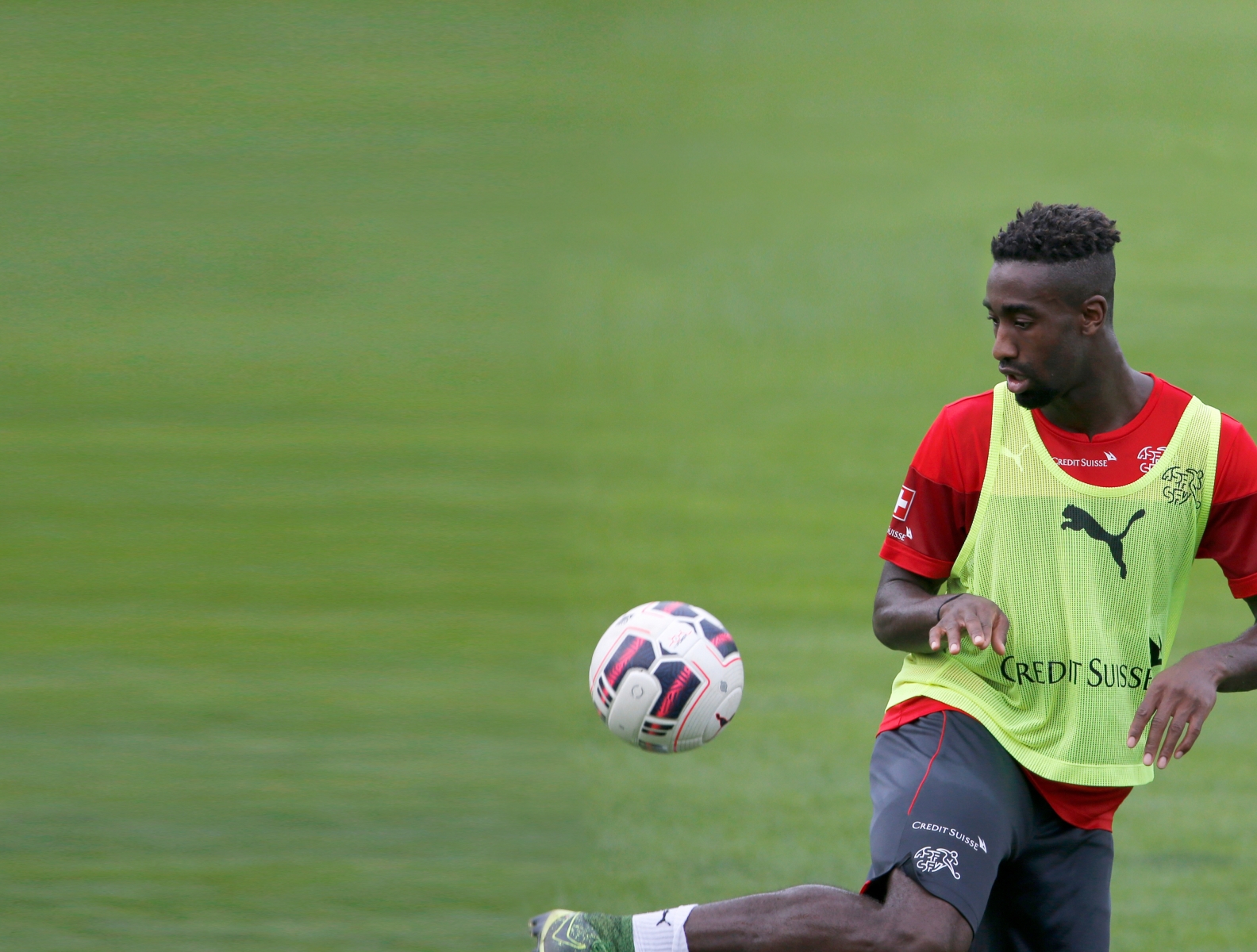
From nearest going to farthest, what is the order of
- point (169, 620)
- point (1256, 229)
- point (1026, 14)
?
point (169, 620) → point (1256, 229) → point (1026, 14)

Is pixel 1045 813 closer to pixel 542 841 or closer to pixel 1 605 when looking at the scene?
pixel 542 841

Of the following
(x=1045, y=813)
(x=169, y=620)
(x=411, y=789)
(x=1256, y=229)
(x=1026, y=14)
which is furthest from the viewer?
(x=1026, y=14)

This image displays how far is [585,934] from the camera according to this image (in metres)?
4.77

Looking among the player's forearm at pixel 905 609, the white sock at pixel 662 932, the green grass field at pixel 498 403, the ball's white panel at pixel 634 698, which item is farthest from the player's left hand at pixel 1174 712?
the green grass field at pixel 498 403

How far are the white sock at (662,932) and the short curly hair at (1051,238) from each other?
2.34 meters

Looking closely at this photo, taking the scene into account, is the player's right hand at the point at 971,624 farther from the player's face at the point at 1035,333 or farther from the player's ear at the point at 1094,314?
the player's ear at the point at 1094,314

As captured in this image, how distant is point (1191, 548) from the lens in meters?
5.10

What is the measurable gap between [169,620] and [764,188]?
45.8 feet

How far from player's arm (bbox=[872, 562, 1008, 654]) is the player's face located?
0.72 metres

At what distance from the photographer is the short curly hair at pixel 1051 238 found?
16.2 ft

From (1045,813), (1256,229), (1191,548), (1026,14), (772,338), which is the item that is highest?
(1026,14)

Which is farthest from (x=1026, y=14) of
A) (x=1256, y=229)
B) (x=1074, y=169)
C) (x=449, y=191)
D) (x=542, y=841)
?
(x=542, y=841)

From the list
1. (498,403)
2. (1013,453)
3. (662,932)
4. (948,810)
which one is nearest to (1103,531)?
(1013,453)

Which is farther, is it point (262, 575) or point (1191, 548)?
point (262, 575)
